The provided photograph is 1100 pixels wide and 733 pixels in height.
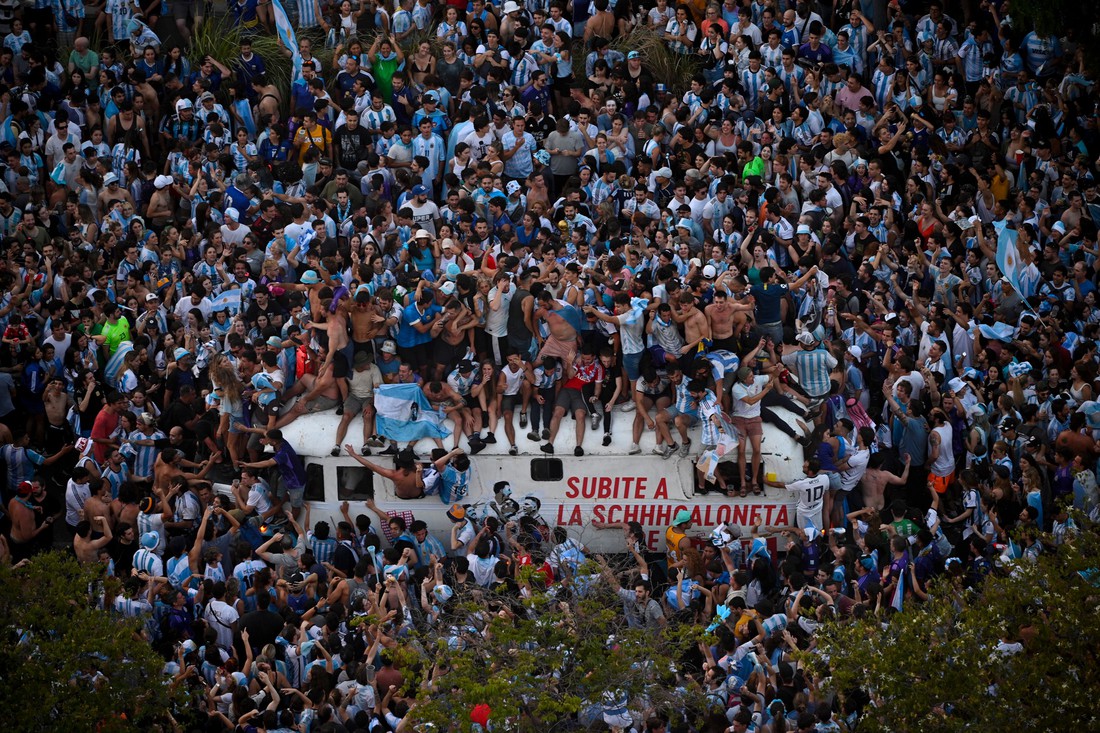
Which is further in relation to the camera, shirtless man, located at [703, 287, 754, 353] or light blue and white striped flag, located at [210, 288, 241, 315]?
light blue and white striped flag, located at [210, 288, 241, 315]

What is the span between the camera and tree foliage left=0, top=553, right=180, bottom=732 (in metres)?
16.3

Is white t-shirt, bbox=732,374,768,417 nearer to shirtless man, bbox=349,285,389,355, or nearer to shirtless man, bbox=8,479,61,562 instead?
shirtless man, bbox=349,285,389,355

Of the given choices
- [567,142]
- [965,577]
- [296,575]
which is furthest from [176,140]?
[965,577]

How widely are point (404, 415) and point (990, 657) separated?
282 inches

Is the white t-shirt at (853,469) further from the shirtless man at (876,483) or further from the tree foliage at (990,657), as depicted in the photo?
the tree foliage at (990,657)

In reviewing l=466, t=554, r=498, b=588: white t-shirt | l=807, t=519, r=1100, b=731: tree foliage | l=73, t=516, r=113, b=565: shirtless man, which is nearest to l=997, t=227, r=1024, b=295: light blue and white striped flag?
l=807, t=519, r=1100, b=731: tree foliage

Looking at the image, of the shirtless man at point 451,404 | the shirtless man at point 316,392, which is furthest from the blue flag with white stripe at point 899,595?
the shirtless man at point 316,392

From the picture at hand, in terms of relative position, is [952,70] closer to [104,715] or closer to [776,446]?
[776,446]

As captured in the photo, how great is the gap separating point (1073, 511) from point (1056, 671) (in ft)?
6.03

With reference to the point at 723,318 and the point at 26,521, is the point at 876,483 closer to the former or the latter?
the point at 723,318

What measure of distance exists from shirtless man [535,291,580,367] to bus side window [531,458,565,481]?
3.64 ft

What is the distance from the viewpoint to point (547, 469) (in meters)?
20.5

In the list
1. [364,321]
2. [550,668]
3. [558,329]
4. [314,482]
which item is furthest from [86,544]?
[550,668]

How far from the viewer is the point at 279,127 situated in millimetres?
25141
